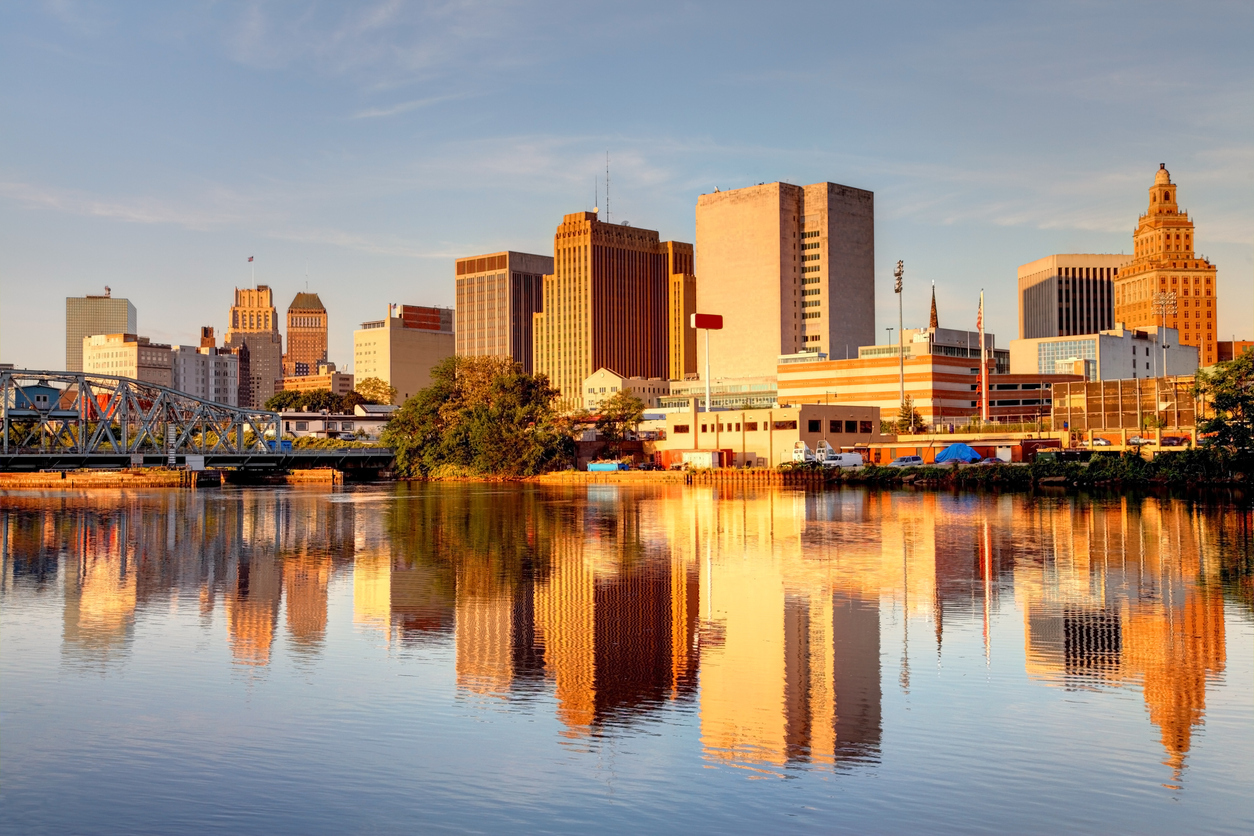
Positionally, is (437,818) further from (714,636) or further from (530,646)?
(714,636)

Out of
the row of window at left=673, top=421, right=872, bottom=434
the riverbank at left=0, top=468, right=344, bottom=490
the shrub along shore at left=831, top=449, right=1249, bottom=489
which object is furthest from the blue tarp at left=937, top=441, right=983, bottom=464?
the riverbank at left=0, top=468, right=344, bottom=490

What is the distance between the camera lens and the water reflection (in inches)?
940

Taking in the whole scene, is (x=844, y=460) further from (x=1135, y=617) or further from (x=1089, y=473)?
(x=1135, y=617)

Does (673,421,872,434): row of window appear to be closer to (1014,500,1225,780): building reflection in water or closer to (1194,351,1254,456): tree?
(1194,351,1254,456): tree

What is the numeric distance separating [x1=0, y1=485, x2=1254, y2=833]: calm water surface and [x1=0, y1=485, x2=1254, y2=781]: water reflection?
0.51 feet

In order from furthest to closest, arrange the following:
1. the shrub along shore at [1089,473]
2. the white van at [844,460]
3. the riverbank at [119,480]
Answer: the riverbank at [119,480]
the white van at [844,460]
the shrub along shore at [1089,473]

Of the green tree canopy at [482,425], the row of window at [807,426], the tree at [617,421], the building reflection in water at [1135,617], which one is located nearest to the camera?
the building reflection in water at [1135,617]

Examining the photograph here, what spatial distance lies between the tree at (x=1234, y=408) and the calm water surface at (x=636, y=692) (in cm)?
5679

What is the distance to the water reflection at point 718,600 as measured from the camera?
23.9 m

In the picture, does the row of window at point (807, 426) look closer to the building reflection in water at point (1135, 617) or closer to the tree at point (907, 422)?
the tree at point (907, 422)

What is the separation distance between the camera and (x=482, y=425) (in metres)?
168

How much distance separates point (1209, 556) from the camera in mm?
48344

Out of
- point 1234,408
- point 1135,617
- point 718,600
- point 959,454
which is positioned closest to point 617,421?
point 959,454

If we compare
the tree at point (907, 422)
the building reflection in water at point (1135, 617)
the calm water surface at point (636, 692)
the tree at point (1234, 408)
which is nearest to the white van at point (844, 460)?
the tree at point (907, 422)
